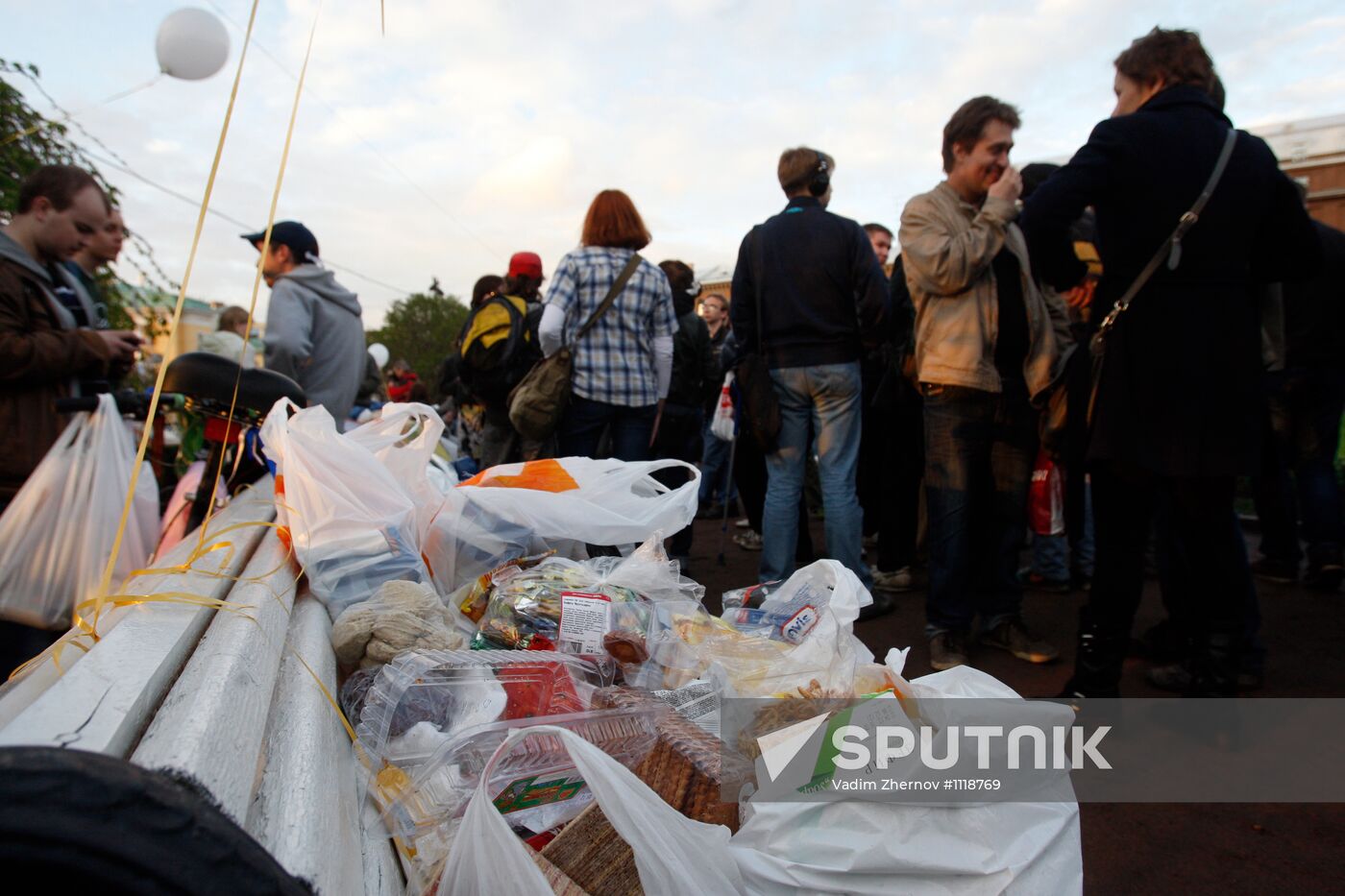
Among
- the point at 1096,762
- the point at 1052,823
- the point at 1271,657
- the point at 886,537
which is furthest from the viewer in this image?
the point at 886,537

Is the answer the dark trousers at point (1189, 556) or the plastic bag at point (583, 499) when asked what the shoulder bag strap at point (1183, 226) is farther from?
the plastic bag at point (583, 499)

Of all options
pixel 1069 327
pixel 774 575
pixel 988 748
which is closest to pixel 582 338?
pixel 774 575

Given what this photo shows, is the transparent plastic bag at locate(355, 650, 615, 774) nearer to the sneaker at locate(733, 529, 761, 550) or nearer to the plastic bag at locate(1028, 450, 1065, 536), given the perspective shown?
the plastic bag at locate(1028, 450, 1065, 536)

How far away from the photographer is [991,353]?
2871mm

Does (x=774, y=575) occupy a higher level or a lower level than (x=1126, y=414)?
lower

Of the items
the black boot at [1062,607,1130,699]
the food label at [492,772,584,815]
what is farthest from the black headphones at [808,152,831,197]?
the food label at [492,772,584,815]

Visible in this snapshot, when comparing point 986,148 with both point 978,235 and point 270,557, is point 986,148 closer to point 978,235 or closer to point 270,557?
point 978,235

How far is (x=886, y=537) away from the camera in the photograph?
420 centimetres

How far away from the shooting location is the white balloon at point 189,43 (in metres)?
3.82

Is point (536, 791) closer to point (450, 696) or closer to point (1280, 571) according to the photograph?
point (450, 696)

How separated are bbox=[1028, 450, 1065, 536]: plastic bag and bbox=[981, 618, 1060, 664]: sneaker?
392 millimetres

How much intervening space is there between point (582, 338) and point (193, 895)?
321 cm

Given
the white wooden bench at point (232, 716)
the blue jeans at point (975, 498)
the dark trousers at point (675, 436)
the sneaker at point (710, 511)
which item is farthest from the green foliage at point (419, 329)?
the white wooden bench at point (232, 716)

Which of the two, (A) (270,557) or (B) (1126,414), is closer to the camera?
(A) (270,557)
